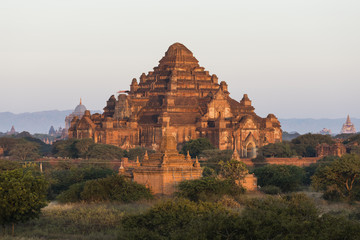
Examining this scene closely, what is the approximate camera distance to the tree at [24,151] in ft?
388

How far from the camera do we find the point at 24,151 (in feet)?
401

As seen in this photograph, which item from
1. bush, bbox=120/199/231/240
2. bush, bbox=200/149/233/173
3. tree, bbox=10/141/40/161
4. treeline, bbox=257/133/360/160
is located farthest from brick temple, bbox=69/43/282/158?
bush, bbox=120/199/231/240

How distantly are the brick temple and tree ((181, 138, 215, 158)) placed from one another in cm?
439

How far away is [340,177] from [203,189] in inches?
506

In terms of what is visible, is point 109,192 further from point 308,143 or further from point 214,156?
point 308,143

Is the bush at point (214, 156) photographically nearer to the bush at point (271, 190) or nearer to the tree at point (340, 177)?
the bush at point (271, 190)

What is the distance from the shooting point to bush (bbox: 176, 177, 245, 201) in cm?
5569

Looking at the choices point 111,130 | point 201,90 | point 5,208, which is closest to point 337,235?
point 5,208

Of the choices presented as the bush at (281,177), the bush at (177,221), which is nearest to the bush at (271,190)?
the bush at (281,177)

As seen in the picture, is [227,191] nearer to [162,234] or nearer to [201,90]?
[162,234]

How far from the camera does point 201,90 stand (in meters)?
129

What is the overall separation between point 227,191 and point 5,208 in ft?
50.0

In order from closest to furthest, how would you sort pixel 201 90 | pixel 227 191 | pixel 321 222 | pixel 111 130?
pixel 321 222, pixel 227 191, pixel 111 130, pixel 201 90

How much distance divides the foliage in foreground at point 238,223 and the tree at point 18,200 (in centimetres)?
657
